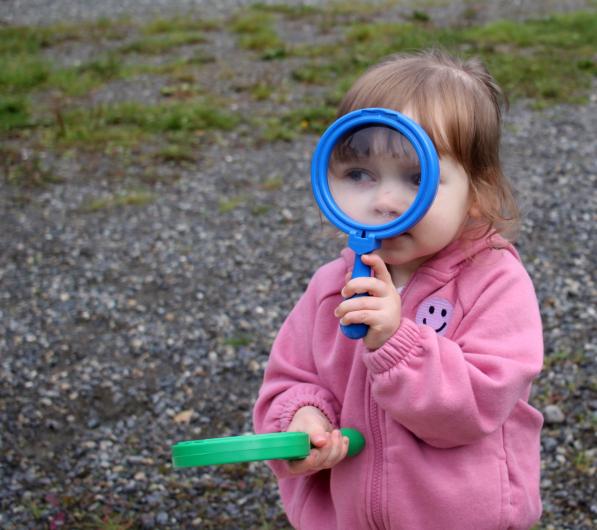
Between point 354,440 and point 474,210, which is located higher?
point 474,210

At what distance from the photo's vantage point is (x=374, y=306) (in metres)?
1.63

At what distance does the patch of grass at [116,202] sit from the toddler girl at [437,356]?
411 centimetres

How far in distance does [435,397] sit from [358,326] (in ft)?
0.69

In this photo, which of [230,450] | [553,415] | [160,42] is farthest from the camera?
[160,42]

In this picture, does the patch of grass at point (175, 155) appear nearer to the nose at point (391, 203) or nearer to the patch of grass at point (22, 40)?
the patch of grass at point (22, 40)

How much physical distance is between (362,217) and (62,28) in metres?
10.2

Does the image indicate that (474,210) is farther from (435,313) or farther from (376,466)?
(376,466)

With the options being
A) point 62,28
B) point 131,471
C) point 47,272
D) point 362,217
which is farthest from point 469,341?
point 62,28

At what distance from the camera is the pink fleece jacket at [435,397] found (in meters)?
1.67

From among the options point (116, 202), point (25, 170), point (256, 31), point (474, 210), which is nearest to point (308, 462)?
point (474, 210)

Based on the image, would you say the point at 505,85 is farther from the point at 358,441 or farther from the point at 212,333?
the point at 358,441

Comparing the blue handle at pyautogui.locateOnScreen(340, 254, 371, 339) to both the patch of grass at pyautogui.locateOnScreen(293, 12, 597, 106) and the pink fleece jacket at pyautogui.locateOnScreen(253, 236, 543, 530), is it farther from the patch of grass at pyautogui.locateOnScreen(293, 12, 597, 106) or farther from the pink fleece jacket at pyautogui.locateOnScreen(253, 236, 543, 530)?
the patch of grass at pyautogui.locateOnScreen(293, 12, 597, 106)

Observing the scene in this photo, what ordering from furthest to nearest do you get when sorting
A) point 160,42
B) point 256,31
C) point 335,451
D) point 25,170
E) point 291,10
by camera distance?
point 291,10 < point 256,31 < point 160,42 < point 25,170 < point 335,451

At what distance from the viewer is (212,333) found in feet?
14.5
